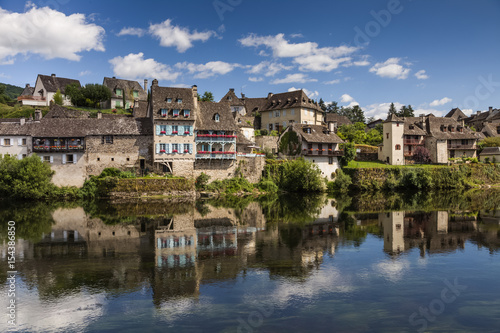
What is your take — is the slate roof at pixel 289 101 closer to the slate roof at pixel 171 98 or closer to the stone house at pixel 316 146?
the stone house at pixel 316 146

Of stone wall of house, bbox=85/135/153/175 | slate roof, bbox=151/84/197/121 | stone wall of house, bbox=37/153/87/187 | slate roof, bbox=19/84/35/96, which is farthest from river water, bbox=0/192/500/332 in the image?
A: slate roof, bbox=19/84/35/96

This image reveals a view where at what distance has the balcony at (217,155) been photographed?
52062 millimetres

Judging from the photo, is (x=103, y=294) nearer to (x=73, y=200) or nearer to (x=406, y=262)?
(x=406, y=262)

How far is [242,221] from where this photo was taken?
107 feet

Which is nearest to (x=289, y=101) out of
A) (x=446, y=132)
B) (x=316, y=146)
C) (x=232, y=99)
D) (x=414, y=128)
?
(x=232, y=99)

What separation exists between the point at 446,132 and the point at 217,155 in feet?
143

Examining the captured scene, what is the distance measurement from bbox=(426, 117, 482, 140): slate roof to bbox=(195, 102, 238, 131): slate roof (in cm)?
3742

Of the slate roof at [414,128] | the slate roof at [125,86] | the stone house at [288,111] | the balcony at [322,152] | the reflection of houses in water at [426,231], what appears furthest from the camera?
the slate roof at [125,86]

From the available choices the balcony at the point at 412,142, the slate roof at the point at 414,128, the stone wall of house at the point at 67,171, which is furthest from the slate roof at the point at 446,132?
the stone wall of house at the point at 67,171

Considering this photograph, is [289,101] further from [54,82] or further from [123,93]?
[54,82]

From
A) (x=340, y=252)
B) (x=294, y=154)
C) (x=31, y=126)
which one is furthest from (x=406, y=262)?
(x=31, y=126)

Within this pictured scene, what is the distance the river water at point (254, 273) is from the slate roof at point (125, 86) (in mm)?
48088

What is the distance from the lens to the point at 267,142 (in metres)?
63.6

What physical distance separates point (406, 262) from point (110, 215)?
26.2m
